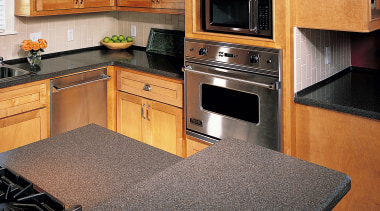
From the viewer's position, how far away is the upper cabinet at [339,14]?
211 centimetres

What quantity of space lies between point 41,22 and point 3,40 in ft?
1.22

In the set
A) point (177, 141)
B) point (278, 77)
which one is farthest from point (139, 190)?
point (177, 141)

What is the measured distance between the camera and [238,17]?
8.40 ft

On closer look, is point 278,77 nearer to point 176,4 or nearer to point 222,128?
point 222,128

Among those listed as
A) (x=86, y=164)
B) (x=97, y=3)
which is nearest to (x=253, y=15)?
(x=86, y=164)

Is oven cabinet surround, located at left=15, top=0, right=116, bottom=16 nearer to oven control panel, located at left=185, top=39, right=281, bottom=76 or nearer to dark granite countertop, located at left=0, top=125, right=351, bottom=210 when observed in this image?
oven control panel, located at left=185, top=39, right=281, bottom=76

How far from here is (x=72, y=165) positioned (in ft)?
4.92

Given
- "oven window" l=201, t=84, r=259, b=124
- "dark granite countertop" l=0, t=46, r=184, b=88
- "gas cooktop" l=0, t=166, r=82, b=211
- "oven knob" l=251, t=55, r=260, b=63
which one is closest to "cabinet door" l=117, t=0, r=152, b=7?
"dark granite countertop" l=0, t=46, r=184, b=88

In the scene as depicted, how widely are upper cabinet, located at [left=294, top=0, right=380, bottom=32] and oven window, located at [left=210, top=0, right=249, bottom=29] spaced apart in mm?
326

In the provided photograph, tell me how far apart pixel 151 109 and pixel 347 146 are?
154 centimetres

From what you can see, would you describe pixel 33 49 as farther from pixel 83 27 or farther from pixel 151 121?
pixel 151 121

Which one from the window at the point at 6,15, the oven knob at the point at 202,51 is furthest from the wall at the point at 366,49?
the window at the point at 6,15

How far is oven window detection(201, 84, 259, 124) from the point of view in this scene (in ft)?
8.56

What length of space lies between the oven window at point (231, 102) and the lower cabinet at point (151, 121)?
1.04 ft
